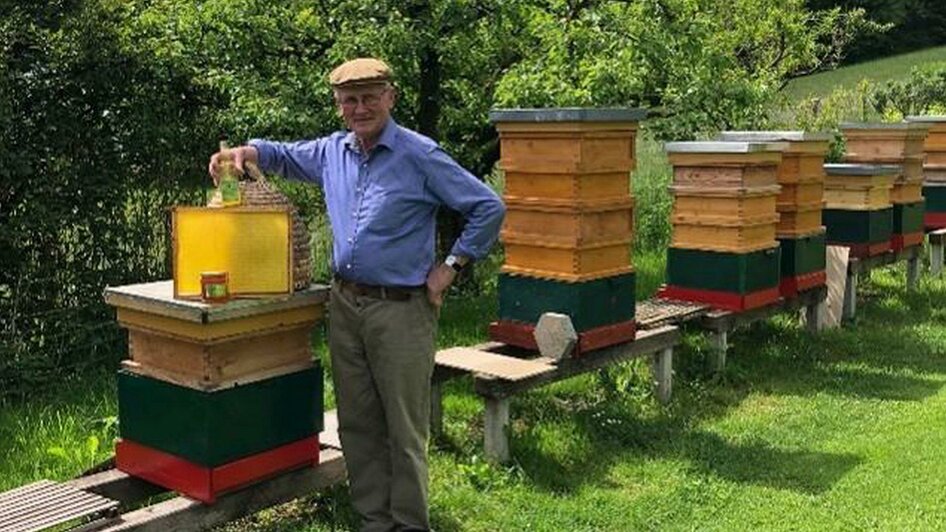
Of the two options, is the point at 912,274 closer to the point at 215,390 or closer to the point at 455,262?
the point at 455,262

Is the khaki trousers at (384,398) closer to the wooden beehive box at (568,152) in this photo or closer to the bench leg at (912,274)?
the wooden beehive box at (568,152)

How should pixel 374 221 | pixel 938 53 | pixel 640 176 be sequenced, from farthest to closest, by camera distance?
pixel 938 53
pixel 640 176
pixel 374 221

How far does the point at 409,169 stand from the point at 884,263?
272 inches

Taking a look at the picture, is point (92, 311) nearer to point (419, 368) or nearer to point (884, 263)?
point (419, 368)

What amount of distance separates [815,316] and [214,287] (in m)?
6.11

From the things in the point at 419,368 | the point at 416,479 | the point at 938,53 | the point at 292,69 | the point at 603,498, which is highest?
the point at 938,53

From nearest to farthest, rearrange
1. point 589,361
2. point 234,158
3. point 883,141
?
point 234,158, point 589,361, point 883,141

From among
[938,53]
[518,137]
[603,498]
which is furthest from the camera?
[938,53]

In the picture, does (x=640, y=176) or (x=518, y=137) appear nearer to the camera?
(x=518, y=137)

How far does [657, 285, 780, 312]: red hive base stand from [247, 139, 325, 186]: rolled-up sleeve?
377 cm

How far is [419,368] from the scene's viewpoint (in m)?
4.22


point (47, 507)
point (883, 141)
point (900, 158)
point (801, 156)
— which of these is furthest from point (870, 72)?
point (47, 507)

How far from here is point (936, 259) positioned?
37.1 feet

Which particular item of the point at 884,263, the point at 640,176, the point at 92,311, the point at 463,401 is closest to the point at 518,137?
the point at 463,401
